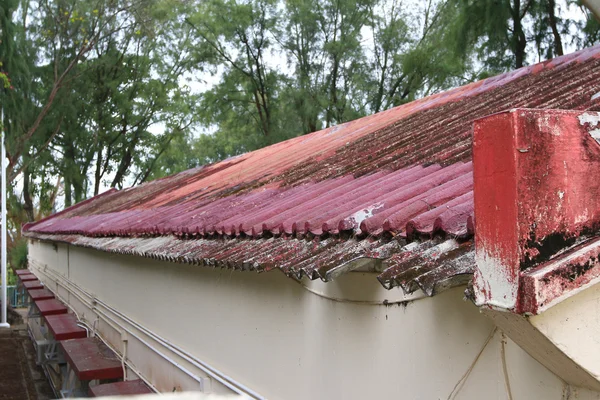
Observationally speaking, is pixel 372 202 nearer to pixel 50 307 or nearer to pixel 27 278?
pixel 50 307

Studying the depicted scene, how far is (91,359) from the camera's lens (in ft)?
27.4

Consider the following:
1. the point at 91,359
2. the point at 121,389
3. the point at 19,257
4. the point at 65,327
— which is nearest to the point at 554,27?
the point at 65,327

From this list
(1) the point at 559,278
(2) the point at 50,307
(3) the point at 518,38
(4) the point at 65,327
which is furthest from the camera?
(3) the point at 518,38

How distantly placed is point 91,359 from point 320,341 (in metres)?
5.46

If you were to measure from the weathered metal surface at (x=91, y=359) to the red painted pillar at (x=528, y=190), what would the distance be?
659cm

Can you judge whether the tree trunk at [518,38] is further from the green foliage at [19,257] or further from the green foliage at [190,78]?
the green foliage at [19,257]

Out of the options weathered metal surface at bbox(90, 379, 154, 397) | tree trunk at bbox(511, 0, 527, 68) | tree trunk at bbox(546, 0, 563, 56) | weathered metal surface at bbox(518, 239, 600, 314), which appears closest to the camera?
weathered metal surface at bbox(518, 239, 600, 314)

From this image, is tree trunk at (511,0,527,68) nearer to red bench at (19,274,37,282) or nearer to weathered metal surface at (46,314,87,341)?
weathered metal surface at (46,314,87,341)

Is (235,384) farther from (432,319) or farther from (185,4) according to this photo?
(185,4)

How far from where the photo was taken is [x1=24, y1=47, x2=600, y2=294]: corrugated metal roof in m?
2.62

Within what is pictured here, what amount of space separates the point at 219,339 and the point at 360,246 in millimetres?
2684

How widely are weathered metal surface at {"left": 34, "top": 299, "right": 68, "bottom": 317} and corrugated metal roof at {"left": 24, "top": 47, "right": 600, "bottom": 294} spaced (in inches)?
178

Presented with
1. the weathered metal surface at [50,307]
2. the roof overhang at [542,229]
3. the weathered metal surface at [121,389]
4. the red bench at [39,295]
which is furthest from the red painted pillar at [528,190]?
the red bench at [39,295]

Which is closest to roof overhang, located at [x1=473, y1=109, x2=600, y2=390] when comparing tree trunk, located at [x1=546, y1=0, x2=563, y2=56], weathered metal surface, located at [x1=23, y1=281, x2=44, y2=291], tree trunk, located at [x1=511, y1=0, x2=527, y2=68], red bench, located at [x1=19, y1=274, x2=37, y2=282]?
tree trunk, located at [x1=546, y1=0, x2=563, y2=56]
